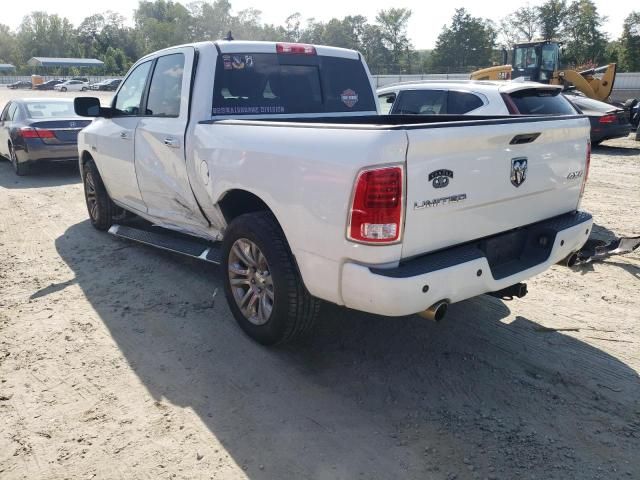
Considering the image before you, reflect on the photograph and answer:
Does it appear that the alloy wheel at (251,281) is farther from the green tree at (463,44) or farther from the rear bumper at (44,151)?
the green tree at (463,44)

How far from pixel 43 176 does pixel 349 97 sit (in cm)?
815

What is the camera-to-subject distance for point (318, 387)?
335 centimetres

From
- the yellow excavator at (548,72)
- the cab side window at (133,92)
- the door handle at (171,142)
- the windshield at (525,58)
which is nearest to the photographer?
the door handle at (171,142)

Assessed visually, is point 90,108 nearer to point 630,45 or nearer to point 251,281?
point 251,281

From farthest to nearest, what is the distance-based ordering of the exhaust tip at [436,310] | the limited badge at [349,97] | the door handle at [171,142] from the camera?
the limited badge at [349,97] → the door handle at [171,142] → the exhaust tip at [436,310]

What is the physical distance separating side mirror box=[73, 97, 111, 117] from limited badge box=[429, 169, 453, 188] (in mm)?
3950

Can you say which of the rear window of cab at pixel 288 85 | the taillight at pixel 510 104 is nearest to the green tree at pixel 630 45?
the taillight at pixel 510 104

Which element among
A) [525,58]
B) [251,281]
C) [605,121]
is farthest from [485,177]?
[525,58]

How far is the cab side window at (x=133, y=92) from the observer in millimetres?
5234

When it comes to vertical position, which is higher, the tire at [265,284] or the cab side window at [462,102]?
the cab side window at [462,102]

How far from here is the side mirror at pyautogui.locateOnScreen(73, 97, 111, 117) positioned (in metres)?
5.45

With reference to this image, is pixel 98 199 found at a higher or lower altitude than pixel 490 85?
lower

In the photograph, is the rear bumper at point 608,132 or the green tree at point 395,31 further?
the green tree at point 395,31

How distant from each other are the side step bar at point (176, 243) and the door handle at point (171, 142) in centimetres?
89
